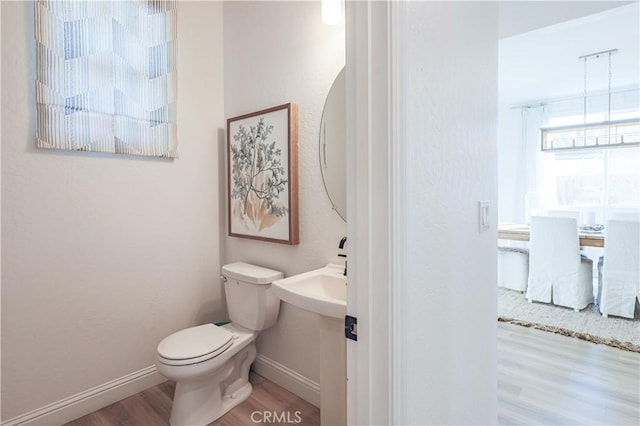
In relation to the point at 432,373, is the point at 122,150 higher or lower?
higher

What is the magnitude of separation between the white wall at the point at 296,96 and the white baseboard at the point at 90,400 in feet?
2.30

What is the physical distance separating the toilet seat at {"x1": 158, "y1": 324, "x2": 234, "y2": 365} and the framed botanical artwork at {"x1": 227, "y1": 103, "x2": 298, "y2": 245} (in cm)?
60

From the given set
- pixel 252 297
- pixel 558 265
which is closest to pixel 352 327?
pixel 252 297

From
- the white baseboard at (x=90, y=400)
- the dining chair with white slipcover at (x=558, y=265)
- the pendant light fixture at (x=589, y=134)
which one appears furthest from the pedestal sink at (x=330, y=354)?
the pendant light fixture at (x=589, y=134)

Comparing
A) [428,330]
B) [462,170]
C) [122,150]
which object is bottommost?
[428,330]

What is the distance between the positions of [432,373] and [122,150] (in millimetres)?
1878

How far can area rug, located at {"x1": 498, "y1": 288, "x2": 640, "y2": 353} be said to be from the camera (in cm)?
265

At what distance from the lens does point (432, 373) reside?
93 cm

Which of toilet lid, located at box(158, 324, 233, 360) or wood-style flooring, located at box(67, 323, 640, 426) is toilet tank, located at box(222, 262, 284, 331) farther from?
wood-style flooring, located at box(67, 323, 640, 426)

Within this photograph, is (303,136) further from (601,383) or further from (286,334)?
(601,383)

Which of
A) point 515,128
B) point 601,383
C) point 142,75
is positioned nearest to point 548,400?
point 601,383

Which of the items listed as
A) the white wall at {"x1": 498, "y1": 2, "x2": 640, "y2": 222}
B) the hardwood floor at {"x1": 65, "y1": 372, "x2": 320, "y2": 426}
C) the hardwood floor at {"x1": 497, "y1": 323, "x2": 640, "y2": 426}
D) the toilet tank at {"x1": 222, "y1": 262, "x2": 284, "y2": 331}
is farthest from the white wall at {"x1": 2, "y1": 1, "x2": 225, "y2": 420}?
the white wall at {"x1": 498, "y1": 2, "x2": 640, "y2": 222}

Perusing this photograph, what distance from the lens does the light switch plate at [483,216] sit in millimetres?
1207
